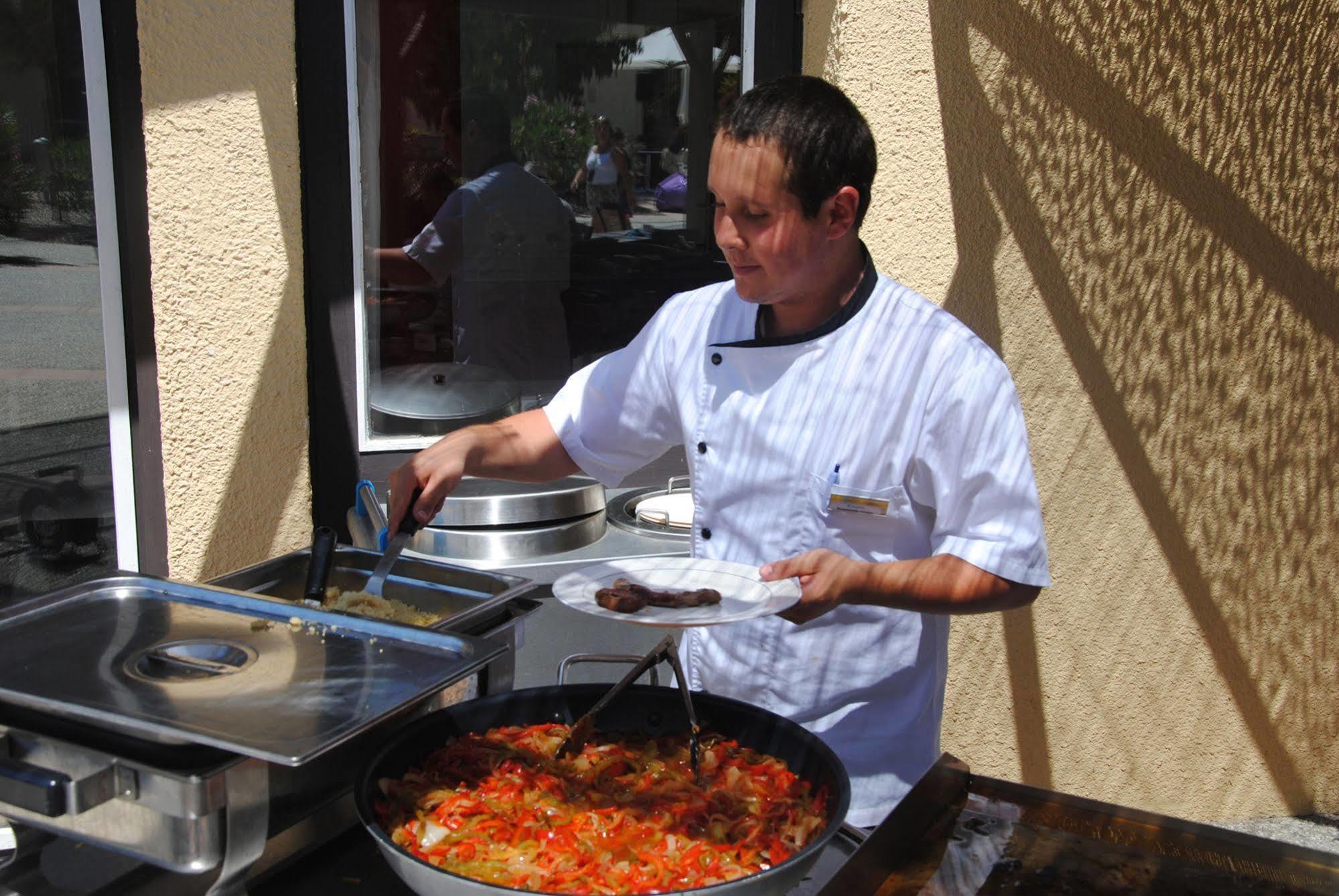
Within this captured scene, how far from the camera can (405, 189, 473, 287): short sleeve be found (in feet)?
10.5

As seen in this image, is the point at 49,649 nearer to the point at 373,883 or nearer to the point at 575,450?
the point at 373,883

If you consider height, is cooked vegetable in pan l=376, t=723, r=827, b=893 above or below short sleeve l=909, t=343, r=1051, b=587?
below

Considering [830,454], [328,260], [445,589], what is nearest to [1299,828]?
[830,454]

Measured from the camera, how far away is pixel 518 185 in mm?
3270

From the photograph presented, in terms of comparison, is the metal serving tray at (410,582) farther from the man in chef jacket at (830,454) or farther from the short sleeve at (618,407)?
the short sleeve at (618,407)

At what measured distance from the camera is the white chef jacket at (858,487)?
5.65ft

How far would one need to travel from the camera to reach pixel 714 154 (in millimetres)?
1751

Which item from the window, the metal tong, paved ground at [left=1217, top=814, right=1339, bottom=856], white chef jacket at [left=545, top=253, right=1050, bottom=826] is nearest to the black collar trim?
white chef jacket at [left=545, top=253, right=1050, bottom=826]

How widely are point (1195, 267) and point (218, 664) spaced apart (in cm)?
323

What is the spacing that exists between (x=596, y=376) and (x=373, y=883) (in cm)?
103

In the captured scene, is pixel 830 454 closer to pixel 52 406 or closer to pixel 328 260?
pixel 328 260

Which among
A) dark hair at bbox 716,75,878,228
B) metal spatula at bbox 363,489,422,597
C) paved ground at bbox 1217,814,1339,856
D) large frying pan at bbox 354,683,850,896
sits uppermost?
dark hair at bbox 716,75,878,228

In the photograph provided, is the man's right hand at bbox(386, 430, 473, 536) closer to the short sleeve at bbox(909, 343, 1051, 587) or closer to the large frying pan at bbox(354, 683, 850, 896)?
the large frying pan at bbox(354, 683, 850, 896)

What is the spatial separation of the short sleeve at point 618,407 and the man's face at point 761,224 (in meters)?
0.36
